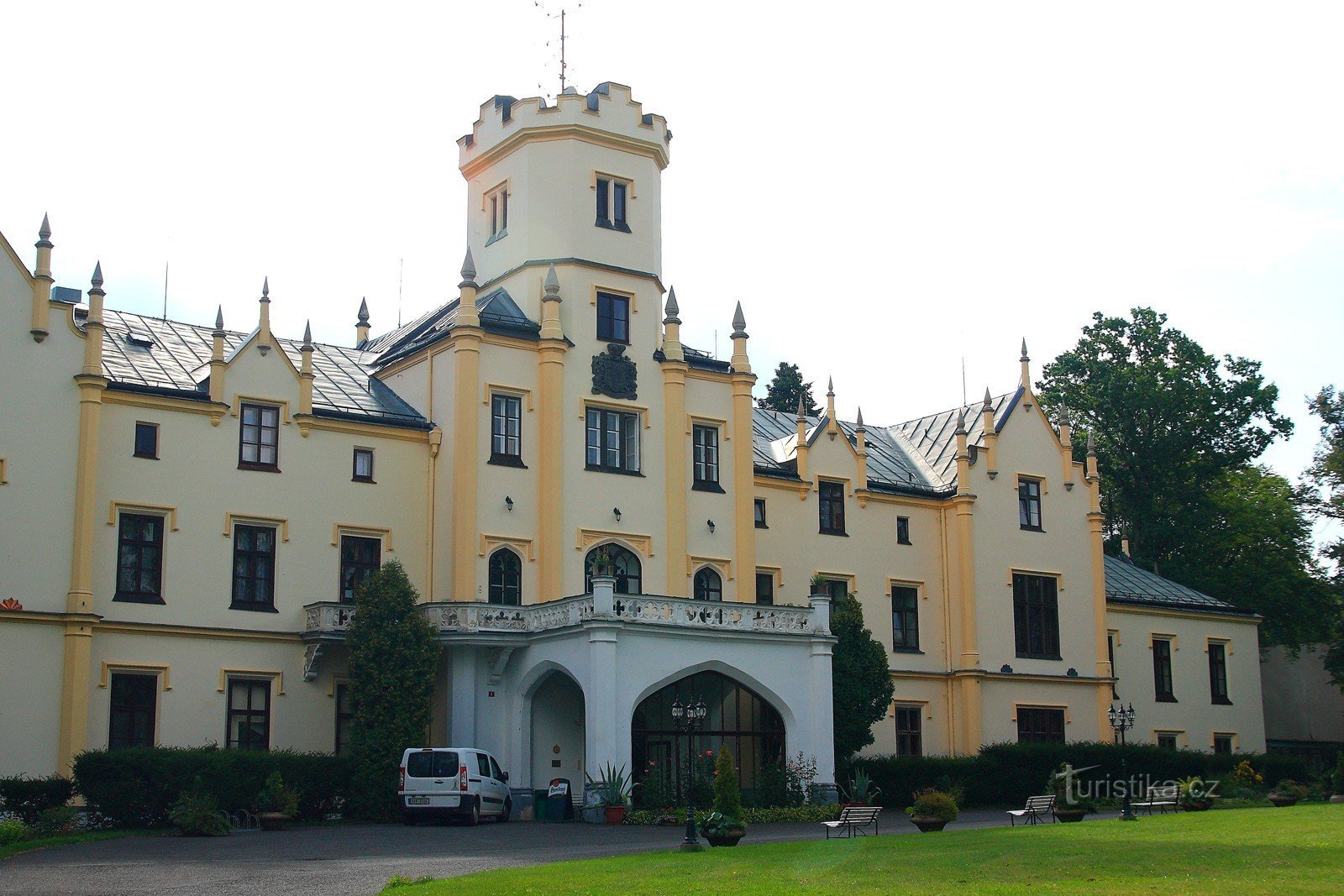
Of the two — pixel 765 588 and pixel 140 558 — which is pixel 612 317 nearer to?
pixel 765 588

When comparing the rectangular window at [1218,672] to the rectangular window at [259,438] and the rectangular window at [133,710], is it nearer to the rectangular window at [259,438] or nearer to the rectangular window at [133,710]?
the rectangular window at [259,438]

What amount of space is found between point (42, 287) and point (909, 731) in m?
28.3

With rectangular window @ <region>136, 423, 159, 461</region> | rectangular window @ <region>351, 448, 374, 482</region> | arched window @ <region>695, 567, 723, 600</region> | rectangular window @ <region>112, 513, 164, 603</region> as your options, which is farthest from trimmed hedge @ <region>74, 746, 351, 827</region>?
arched window @ <region>695, 567, 723, 600</region>

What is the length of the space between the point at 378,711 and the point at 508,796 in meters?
3.68

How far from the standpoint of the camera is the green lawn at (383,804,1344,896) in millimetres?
19141

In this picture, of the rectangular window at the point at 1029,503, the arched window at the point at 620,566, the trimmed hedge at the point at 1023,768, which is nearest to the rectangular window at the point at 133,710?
the arched window at the point at 620,566

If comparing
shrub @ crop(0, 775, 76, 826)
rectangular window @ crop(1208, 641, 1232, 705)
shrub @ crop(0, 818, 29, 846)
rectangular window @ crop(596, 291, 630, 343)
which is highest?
rectangular window @ crop(596, 291, 630, 343)

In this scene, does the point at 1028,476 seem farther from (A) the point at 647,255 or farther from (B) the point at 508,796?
(B) the point at 508,796

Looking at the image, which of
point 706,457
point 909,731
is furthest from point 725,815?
point 909,731

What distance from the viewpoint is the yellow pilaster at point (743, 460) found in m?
44.6

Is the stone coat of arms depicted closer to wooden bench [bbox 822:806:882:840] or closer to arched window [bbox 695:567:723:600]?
arched window [bbox 695:567:723:600]

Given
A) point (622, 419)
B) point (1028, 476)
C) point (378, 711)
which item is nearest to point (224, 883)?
point (378, 711)

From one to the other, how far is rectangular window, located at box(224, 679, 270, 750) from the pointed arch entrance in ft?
29.7

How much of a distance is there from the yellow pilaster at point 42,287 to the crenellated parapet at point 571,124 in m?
14.0
